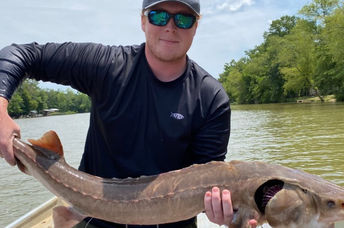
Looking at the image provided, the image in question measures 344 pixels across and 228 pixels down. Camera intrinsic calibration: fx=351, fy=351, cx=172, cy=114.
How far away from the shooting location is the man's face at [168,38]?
265cm

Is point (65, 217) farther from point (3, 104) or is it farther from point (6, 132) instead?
point (3, 104)

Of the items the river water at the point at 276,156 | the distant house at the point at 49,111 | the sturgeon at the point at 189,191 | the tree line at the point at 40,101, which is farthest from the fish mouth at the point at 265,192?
the distant house at the point at 49,111

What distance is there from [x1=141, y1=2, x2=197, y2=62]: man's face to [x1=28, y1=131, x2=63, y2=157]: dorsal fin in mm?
951

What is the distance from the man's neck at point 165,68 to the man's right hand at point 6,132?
3.51 feet

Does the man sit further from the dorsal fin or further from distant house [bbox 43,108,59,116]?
distant house [bbox 43,108,59,116]

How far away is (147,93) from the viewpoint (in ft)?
8.72

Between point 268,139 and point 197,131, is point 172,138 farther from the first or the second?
point 268,139

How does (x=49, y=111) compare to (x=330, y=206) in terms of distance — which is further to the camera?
(x=49, y=111)

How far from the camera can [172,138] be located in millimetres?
2588

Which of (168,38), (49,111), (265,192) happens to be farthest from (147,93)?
(49,111)

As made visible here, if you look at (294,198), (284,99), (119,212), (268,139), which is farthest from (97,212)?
(284,99)

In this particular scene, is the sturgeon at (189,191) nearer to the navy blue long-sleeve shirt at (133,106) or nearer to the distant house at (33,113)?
the navy blue long-sleeve shirt at (133,106)

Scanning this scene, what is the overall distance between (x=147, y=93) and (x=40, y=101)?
356 feet

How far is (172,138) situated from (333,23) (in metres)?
41.0
